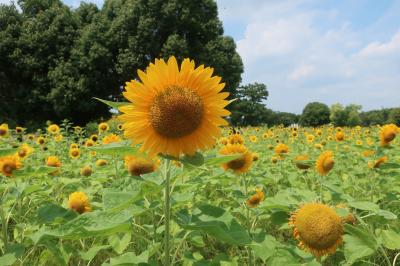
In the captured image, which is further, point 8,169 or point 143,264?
point 8,169

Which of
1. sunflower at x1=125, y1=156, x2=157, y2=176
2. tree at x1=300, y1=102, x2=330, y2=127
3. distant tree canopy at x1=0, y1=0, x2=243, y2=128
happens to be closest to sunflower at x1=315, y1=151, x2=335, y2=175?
sunflower at x1=125, y1=156, x2=157, y2=176

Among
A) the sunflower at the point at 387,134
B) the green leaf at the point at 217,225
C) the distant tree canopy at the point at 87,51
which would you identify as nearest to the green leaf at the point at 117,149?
the green leaf at the point at 217,225

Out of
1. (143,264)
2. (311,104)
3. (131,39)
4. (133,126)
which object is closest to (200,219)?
(143,264)

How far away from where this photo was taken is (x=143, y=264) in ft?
5.70

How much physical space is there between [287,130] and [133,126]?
11879 mm

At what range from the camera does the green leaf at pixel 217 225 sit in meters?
Answer: 1.54

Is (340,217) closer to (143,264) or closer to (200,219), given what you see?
(200,219)

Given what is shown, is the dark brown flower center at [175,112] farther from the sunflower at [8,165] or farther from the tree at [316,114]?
the tree at [316,114]

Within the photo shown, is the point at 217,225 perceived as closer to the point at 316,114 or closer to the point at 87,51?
the point at 87,51

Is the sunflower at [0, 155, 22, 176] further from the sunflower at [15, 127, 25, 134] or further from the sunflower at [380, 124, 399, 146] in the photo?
the sunflower at [15, 127, 25, 134]

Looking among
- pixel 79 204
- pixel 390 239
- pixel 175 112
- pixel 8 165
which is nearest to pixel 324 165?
pixel 390 239

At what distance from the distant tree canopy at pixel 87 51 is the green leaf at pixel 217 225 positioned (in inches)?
937

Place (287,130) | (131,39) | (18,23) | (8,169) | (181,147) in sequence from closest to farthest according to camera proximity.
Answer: (181,147)
(8,169)
(287,130)
(131,39)
(18,23)

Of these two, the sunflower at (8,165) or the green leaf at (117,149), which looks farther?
the sunflower at (8,165)
